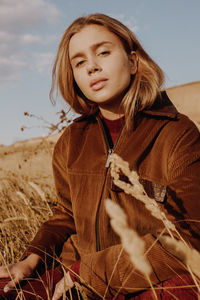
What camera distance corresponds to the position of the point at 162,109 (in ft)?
6.01

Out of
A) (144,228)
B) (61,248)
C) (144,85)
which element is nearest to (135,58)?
(144,85)

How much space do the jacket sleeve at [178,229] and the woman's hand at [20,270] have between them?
16.5 inches

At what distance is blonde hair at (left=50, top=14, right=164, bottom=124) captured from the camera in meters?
1.94

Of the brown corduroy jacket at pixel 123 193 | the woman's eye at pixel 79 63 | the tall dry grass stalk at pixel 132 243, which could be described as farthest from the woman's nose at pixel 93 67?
the tall dry grass stalk at pixel 132 243

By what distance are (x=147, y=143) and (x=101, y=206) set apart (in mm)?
413

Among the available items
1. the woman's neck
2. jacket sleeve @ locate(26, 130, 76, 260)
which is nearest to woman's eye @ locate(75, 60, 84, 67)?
the woman's neck

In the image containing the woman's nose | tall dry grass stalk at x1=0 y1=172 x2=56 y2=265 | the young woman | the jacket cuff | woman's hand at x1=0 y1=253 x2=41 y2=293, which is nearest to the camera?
the young woman

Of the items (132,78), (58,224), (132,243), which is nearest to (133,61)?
(132,78)

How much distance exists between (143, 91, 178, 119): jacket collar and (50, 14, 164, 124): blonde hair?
4 cm

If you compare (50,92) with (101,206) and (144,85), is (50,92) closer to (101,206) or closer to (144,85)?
(144,85)

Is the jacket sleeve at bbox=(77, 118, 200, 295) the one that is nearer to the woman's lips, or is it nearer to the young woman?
the young woman

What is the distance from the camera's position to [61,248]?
2.04m

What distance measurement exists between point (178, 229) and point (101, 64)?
1023 mm

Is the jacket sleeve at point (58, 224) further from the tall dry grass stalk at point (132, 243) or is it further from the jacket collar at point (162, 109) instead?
the tall dry grass stalk at point (132, 243)
